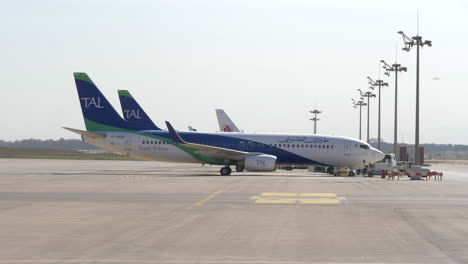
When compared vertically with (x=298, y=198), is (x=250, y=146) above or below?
above

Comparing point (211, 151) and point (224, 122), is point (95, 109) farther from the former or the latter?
point (224, 122)

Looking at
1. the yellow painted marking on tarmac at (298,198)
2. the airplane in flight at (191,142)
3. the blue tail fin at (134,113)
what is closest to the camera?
the yellow painted marking on tarmac at (298,198)

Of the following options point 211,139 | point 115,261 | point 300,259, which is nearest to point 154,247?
point 115,261

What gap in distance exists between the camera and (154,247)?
47.5 ft

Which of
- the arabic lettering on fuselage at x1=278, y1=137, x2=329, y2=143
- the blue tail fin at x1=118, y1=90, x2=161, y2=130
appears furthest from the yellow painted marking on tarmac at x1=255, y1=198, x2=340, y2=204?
the blue tail fin at x1=118, y1=90, x2=161, y2=130

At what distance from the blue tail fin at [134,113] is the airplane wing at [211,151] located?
4.44m

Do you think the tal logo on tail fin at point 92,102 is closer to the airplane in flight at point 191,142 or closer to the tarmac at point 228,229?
the airplane in flight at point 191,142

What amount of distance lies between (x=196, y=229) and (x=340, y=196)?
14.7 m

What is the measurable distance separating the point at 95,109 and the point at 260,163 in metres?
14.4

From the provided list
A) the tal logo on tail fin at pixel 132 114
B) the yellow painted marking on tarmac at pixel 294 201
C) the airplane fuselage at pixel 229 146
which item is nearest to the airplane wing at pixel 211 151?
the airplane fuselage at pixel 229 146

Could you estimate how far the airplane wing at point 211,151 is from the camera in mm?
55897

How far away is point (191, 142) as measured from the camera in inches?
2296

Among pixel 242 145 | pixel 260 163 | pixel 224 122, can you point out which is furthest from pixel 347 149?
pixel 224 122

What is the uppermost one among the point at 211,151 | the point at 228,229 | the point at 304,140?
the point at 304,140
